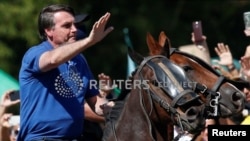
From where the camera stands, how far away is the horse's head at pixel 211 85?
8805 mm

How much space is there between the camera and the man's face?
8.18 m

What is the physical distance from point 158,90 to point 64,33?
85 cm

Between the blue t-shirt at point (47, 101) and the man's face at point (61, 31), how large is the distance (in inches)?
3.1

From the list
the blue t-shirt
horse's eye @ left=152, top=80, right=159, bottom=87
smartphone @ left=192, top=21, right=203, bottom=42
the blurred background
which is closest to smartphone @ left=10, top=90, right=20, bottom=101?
smartphone @ left=192, top=21, right=203, bottom=42

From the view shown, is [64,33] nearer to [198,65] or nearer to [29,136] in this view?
[29,136]

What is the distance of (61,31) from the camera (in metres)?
8.19

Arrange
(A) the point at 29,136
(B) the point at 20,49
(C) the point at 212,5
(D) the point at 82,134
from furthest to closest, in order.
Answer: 1. (C) the point at 212,5
2. (B) the point at 20,49
3. (D) the point at 82,134
4. (A) the point at 29,136

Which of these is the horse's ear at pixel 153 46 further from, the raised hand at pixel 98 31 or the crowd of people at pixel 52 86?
the raised hand at pixel 98 31

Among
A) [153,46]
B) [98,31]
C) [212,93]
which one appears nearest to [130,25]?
[212,93]

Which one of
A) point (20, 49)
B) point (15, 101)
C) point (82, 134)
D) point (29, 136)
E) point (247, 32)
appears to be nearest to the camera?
point (29, 136)

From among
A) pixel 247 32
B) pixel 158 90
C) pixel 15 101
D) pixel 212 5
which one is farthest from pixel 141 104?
pixel 212 5

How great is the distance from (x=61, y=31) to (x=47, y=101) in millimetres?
572

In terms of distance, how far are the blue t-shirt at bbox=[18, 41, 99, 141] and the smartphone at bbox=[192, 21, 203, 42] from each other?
2.54 m

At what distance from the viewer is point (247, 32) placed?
975 cm
